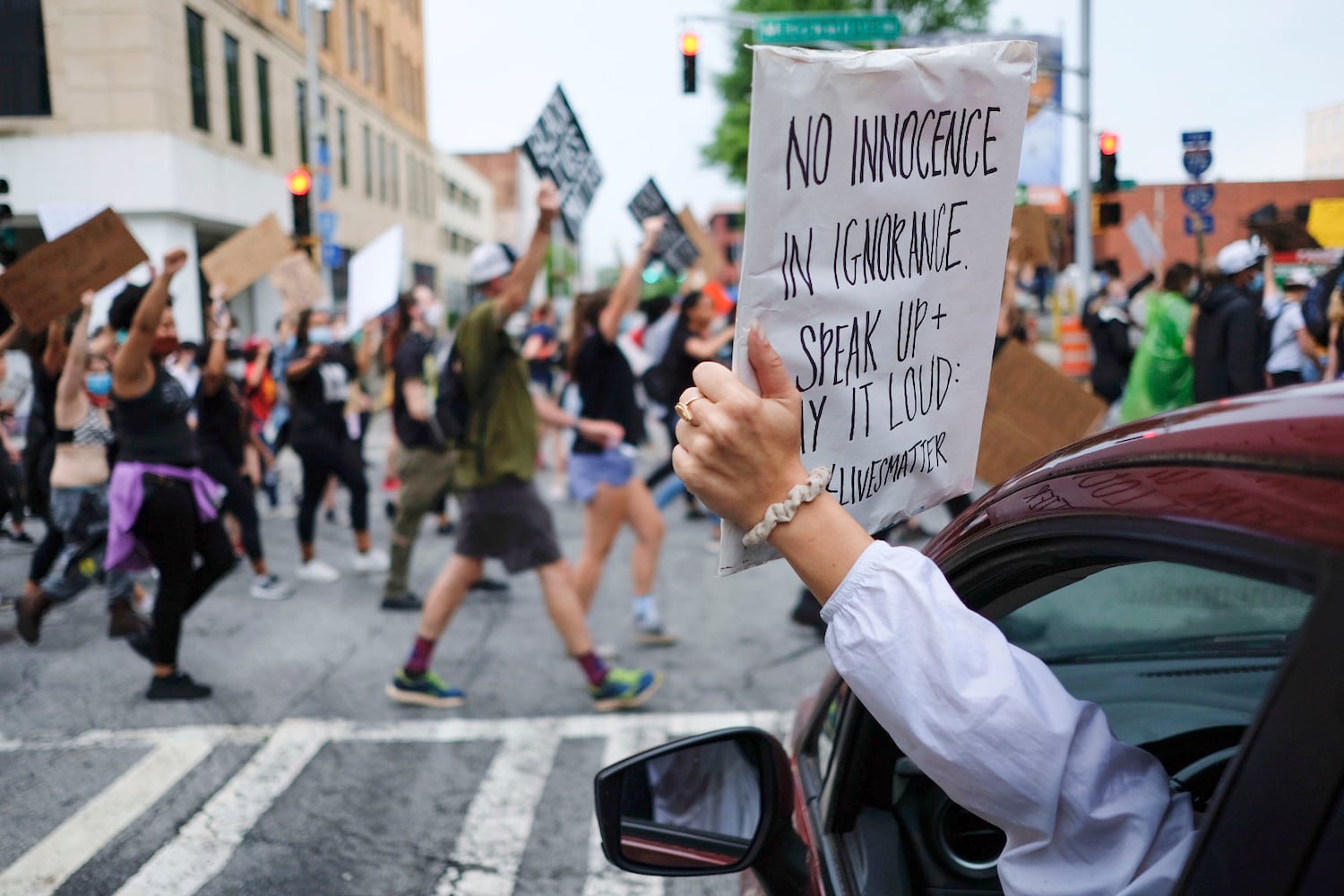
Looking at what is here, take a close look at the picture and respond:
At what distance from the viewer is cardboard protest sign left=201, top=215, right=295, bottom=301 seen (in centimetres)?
840

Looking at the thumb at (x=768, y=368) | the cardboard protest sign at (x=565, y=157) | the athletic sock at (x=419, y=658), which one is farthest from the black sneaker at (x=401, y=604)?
the thumb at (x=768, y=368)

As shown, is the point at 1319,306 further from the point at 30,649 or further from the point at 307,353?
the point at 30,649

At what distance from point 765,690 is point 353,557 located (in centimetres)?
432

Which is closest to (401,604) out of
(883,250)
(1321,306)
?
(883,250)

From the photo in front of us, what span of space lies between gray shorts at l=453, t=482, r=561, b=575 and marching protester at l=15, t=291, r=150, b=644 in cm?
224

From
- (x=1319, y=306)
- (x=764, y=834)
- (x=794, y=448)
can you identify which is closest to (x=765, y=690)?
(x=764, y=834)

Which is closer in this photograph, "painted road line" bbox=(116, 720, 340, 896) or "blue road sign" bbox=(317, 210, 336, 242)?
"painted road line" bbox=(116, 720, 340, 896)

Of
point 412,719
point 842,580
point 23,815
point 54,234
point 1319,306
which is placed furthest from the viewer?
point 1319,306

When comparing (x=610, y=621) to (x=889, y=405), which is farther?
(x=610, y=621)

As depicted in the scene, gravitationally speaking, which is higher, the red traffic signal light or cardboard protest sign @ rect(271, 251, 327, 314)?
the red traffic signal light

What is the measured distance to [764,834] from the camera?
1.69 meters

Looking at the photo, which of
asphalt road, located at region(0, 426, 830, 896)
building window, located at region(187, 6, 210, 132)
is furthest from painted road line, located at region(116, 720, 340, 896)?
building window, located at region(187, 6, 210, 132)

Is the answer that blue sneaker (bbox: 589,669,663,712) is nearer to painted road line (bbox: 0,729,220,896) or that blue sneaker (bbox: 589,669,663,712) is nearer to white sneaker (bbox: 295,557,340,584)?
painted road line (bbox: 0,729,220,896)

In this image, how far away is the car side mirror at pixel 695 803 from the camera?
1702 mm
